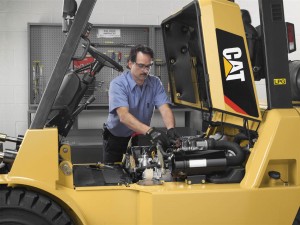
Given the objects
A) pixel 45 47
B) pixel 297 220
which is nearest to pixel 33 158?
pixel 297 220

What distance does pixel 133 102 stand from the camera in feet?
14.1

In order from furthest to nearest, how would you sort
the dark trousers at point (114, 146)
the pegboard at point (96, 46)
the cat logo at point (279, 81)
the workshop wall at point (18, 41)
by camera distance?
1. the workshop wall at point (18, 41)
2. the pegboard at point (96, 46)
3. the dark trousers at point (114, 146)
4. the cat logo at point (279, 81)

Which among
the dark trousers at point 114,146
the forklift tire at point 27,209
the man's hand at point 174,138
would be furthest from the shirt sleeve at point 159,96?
the forklift tire at point 27,209

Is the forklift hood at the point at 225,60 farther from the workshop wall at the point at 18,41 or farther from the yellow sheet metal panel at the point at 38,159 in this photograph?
the workshop wall at the point at 18,41

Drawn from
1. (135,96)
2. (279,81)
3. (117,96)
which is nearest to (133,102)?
(135,96)

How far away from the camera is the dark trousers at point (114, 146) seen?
180 inches

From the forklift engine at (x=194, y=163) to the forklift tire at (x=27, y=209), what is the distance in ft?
1.88

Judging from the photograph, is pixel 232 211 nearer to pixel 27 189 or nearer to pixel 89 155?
pixel 27 189

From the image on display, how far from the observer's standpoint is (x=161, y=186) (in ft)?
9.34

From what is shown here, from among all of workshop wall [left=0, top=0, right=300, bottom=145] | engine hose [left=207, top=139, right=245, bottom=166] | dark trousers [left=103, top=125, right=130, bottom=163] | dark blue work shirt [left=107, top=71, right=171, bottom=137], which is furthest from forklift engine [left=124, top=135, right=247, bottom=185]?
workshop wall [left=0, top=0, right=300, bottom=145]

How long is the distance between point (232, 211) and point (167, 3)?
15.5 feet

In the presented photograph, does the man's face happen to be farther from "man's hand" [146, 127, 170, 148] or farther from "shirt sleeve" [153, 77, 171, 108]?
"man's hand" [146, 127, 170, 148]

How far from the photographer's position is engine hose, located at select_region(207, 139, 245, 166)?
119 inches

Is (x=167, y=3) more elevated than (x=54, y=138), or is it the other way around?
(x=167, y=3)
